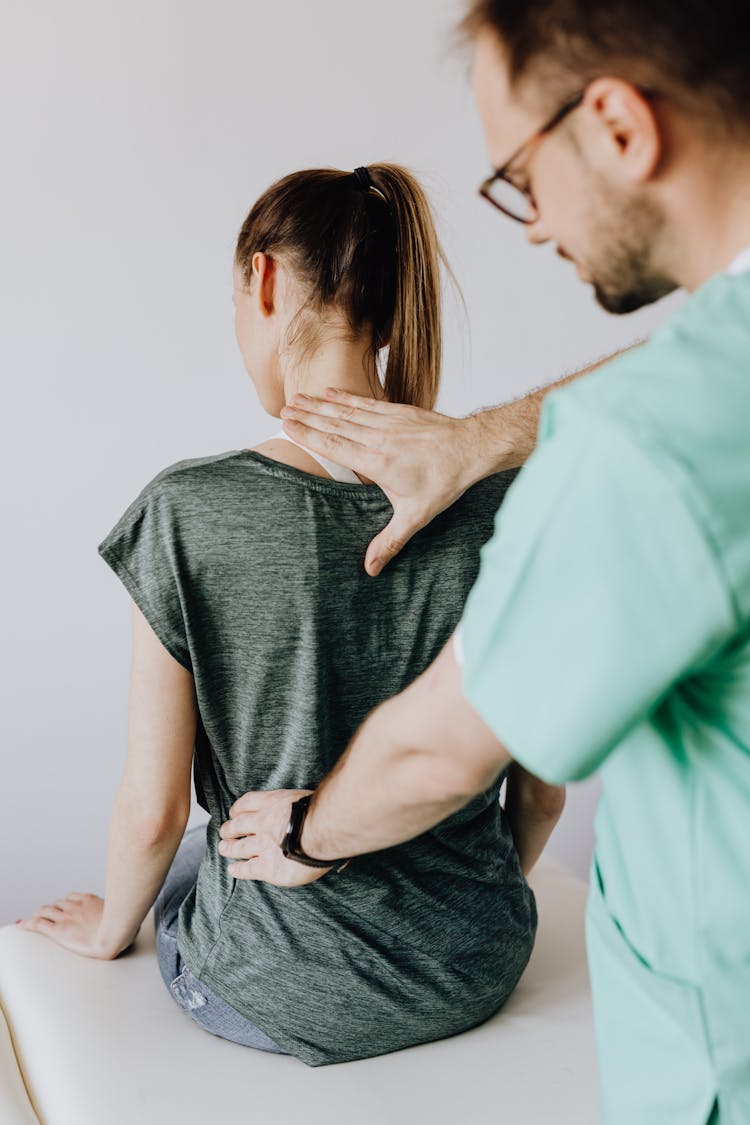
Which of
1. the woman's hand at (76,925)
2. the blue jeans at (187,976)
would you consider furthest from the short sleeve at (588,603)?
the woman's hand at (76,925)

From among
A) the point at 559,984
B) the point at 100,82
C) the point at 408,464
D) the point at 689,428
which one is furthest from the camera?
the point at 100,82

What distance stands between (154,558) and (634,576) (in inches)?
26.1

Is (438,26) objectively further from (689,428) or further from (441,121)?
(689,428)

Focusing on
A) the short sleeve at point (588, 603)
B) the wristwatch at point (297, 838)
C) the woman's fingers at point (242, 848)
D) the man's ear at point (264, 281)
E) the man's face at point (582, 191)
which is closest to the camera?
the short sleeve at point (588, 603)

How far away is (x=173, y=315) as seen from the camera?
88.2 inches

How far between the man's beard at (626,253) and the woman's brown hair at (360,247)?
48 cm

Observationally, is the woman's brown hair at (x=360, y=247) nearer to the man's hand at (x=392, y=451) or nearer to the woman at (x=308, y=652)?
the woman at (x=308, y=652)

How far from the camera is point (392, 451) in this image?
112 centimetres

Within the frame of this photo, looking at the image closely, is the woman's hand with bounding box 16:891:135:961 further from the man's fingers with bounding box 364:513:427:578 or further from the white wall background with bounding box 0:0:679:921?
the white wall background with bounding box 0:0:679:921

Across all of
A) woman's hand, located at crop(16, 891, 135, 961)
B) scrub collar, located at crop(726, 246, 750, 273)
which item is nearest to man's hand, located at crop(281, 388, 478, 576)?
scrub collar, located at crop(726, 246, 750, 273)

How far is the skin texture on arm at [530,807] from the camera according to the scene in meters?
1.53

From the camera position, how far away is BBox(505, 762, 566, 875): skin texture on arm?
153cm

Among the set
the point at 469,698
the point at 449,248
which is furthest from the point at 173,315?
the point at 469,698

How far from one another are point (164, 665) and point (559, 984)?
2.27ft
